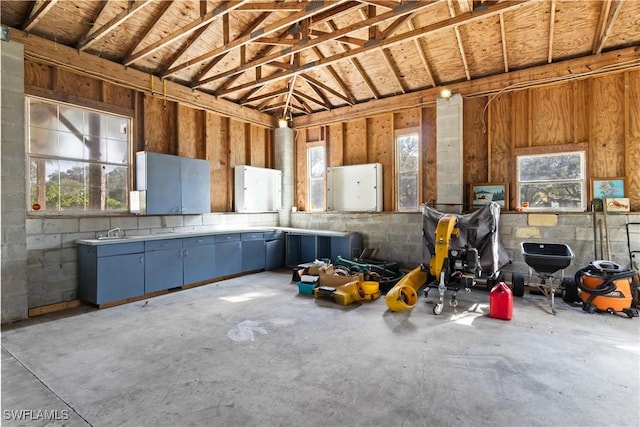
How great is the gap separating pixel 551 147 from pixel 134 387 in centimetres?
658

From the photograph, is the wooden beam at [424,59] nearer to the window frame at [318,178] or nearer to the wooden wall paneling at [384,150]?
the wooden wall paneling at [384,150]

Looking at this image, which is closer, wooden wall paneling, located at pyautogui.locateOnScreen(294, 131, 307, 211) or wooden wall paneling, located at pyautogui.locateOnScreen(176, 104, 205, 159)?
wooden wall paneling, located at pyautogui.locateOnScreen(176, 104, 205, 159)

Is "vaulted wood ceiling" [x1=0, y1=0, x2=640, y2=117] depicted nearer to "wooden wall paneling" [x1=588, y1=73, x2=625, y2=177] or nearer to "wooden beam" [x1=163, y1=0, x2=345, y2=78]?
"wooden beam" [x1=163, y1=0, x2=345, y2=78]

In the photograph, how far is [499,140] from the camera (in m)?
5.77

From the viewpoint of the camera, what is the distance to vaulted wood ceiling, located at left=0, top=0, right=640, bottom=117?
4.15m

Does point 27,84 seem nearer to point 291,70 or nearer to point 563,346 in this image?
point 291,70

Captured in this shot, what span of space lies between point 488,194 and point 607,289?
2258mm

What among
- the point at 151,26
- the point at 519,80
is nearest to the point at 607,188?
the point at 519,80

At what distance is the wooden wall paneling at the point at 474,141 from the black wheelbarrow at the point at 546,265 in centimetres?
167

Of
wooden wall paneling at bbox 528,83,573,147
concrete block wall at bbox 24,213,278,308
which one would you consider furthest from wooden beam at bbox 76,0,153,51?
wooden wall paneling at bbox 528,83,573,147

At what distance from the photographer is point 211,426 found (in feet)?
6.76

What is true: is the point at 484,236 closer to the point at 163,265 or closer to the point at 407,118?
the point at 407,118

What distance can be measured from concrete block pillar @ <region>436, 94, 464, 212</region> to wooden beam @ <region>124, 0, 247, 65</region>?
4.07m

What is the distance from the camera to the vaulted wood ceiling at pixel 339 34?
4.15 metres
